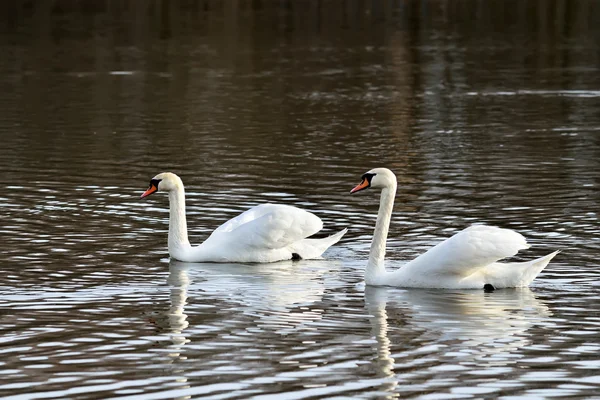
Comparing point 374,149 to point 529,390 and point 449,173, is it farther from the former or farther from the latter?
point 529,390

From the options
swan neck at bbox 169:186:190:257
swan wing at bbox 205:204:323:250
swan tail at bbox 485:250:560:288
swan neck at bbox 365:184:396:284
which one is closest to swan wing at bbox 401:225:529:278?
swan tail at bbox 485:250:560:288

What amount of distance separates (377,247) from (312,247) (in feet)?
4.99

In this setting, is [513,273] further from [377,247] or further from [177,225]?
[177,225]

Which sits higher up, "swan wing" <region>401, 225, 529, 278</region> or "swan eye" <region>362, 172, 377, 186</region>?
"swan eye" <region>362, 172, 377, 186</region>

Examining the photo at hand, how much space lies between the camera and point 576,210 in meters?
18.4

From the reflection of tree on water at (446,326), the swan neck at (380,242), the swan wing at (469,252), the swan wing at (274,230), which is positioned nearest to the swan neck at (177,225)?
the swan wing at (274,230)

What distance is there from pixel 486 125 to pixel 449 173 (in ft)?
22.3

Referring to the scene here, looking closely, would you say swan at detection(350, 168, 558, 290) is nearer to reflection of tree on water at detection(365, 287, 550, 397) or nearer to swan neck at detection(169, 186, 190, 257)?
reflection of tree on water at detection(365, 287, 550, 397)

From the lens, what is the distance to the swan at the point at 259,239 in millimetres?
15594

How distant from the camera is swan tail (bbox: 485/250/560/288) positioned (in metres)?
14.1

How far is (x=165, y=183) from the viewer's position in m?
16.5

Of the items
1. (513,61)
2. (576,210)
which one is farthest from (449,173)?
(513,61)

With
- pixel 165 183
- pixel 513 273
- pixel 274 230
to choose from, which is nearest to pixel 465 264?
pixel 513 273

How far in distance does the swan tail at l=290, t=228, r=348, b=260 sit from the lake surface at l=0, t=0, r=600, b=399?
0.12 meters
